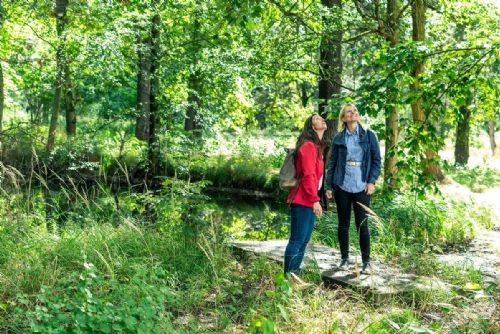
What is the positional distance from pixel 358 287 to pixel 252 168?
500 inches

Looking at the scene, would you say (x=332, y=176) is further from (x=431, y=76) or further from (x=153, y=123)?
(x=153, y=123)

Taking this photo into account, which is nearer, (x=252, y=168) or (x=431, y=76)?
(x=431, y=76)

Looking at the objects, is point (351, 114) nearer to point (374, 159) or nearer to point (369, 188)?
point (374, 159)

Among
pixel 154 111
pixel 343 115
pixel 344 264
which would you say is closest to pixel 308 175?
pixel 343 115

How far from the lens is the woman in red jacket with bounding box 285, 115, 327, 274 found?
5535 mm

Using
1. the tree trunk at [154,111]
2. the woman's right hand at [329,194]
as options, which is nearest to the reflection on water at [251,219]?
the tree trunk at [154,111]

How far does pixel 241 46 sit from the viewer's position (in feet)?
45.7

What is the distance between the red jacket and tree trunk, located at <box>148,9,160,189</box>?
874 cm

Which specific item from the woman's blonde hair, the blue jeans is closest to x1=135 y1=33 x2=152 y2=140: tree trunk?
the woman's blonde hair

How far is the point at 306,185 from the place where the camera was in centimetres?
552

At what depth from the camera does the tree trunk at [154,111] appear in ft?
46.0

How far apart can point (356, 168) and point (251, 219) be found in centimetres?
747

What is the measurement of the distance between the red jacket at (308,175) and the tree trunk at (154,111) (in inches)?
344

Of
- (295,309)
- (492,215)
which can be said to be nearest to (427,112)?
(295,309)
